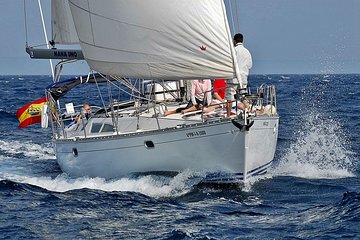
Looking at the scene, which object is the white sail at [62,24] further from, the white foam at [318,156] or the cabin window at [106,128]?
the white foam at [318,156]

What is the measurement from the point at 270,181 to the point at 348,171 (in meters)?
2.56

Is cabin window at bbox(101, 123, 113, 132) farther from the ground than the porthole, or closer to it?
farther from the ground

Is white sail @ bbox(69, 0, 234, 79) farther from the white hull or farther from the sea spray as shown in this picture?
the sea spray

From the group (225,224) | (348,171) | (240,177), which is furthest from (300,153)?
(225,224)

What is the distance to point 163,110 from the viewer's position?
17766 millimetres

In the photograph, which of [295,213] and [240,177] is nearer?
[295,213]

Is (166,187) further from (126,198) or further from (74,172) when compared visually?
(74,172)

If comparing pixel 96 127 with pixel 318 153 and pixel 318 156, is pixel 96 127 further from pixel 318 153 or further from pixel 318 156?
pixel 318 153

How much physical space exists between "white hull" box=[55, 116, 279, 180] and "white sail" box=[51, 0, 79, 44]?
4.27 metres

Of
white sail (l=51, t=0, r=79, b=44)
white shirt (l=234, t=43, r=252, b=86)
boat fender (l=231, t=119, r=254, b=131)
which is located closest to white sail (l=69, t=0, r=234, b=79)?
boat fender (l=231, t=119, r=254, b=131)

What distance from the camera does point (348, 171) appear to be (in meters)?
19.3

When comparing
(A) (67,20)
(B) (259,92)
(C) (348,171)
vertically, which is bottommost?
(C) (348,171)

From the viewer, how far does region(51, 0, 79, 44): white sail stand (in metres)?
21.0

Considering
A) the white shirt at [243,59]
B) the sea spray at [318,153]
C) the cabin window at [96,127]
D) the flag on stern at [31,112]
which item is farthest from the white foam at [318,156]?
the flag on stern at [31,112]
